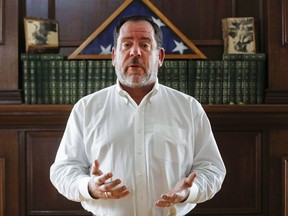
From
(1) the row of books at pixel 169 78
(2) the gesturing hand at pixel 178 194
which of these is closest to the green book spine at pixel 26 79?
(1) the row of books at pixel 169 78

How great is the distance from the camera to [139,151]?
178cm

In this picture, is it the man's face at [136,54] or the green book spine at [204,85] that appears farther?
the green book spine at [204,85]

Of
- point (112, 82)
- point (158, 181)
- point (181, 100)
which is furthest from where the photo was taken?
point (112, 82)

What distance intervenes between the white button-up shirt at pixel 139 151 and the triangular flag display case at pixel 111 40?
0.61m

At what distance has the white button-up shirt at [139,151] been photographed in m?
1.75

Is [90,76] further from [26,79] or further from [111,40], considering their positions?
[26,79]

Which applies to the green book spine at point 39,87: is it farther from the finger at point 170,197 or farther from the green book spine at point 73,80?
the finger at point 170,197

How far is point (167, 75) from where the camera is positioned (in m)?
2.44

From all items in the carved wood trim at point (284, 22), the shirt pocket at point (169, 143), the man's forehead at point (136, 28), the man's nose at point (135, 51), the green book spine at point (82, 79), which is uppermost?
the carved wood trim at point (284, 22)

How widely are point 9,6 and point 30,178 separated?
2.80 feet

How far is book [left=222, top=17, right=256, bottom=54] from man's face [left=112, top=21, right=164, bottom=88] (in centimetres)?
77

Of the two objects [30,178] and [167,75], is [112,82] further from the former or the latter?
[30,178]

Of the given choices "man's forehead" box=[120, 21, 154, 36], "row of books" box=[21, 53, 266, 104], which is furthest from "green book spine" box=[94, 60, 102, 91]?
"man's forehead" box=[120, 21, 154, 36]

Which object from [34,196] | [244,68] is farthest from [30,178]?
[244,68]
